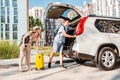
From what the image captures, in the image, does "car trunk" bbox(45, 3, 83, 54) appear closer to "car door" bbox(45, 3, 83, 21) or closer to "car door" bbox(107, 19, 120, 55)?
"car door" bbox(45, 3, 83, 21)

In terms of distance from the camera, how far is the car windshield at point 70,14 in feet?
32.1

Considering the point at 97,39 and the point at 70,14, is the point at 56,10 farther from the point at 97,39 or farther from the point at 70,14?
the point at 97,39

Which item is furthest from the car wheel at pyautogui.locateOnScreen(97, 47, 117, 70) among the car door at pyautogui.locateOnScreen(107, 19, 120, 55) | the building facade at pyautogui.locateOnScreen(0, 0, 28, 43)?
the building facade at pyautogui.locateOnScreen(0, 0, 28, 43)

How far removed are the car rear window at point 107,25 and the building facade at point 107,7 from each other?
317 feet

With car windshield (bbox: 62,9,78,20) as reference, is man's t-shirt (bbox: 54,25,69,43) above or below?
below

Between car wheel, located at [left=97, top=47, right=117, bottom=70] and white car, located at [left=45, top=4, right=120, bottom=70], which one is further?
car wheel, located at [left=97, top=47, right=117, bottom=70]

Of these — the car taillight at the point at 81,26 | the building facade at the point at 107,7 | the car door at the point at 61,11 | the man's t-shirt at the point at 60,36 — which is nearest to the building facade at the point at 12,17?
the building facade at the point at 107,7

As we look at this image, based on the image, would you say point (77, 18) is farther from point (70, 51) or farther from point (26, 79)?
point (26, 79)

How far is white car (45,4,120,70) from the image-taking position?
356 inches

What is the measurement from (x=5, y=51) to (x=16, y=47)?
0.66 metres

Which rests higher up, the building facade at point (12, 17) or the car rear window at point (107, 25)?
the building facade at point (12, 17)

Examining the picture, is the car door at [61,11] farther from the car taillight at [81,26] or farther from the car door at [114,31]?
the car door at [114,31]

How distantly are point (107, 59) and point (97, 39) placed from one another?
71 centimetres

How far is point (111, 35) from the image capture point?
368 inches
